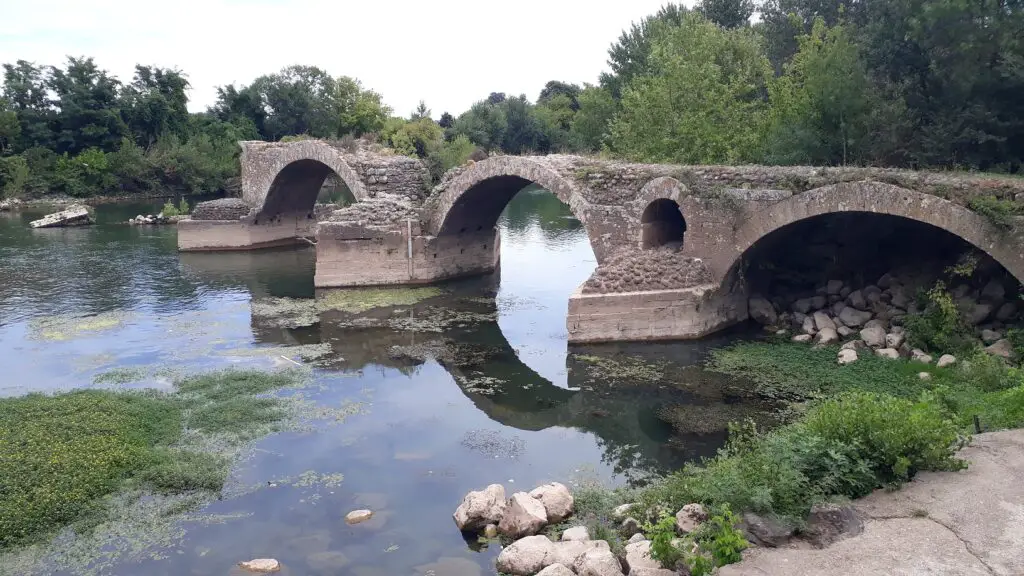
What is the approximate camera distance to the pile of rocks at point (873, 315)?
14.1m

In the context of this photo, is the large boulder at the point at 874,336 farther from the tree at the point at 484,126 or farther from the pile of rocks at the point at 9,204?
the tree at the point at 484,126

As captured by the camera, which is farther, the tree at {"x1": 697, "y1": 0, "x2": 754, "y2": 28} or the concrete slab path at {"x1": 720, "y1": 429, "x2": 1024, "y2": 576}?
the tree at {"x1": 697, "y1": 0, "x2": 754, "y2": 28}

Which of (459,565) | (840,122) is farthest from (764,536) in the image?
(840,122)

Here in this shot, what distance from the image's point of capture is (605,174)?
1894 cm

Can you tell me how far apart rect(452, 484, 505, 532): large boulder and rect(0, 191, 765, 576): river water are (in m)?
0.18

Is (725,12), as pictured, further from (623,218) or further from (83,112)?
(83,112)

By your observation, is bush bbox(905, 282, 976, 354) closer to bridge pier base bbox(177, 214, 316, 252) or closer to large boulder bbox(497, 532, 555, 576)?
large boulder bbox(497, 532, 555, 576)

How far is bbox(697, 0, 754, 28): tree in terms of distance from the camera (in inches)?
1716

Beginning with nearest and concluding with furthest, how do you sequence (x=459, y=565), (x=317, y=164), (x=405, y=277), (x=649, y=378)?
(x=459, y=565), (x=649, y=378), (x=405, y=277), (x=317, y=164)

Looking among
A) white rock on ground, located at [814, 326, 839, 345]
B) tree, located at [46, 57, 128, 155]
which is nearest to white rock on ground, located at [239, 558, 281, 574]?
white rock on ground, located at [814, 326, 839, 345]

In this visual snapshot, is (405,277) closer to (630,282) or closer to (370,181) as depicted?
(370,181)

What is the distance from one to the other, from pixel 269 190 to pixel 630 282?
58.1 feet

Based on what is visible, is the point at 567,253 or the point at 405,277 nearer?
the point at 405,277

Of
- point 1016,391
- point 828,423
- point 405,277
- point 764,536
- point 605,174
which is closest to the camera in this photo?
point 764,536
